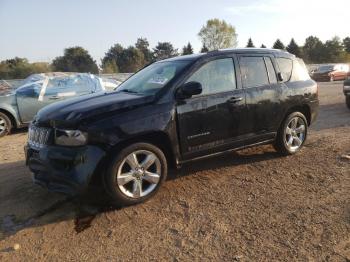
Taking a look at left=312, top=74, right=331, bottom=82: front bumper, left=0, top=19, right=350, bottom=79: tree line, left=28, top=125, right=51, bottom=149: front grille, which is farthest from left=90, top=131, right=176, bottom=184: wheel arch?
left=0, top=19, right=350, bottom=79: tree line

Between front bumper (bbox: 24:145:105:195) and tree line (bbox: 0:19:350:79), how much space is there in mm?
36324

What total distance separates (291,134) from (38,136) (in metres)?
3.98

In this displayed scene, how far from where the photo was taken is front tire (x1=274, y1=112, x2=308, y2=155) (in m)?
6.11

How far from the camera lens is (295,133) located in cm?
637

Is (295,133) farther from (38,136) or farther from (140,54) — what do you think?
(140,54)

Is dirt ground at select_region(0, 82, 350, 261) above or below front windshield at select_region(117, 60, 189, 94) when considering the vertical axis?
below

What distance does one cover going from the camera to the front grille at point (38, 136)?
173 inches

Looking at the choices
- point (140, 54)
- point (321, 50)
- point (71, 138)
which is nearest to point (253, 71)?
point (71, 138)

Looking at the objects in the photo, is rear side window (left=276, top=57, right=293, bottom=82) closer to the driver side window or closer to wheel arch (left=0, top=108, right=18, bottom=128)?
the driver side window

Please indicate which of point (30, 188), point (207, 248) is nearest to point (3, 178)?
point (30, 188)

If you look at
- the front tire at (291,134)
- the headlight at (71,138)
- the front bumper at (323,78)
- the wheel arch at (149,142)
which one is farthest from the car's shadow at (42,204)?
the front bumper at (323,78)

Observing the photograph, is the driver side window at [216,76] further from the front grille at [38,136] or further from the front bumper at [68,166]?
the front grille at [38,136]

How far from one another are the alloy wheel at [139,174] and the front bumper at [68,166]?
0.35 metres

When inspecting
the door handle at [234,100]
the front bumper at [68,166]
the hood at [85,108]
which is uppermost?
the hood at [85,108]
